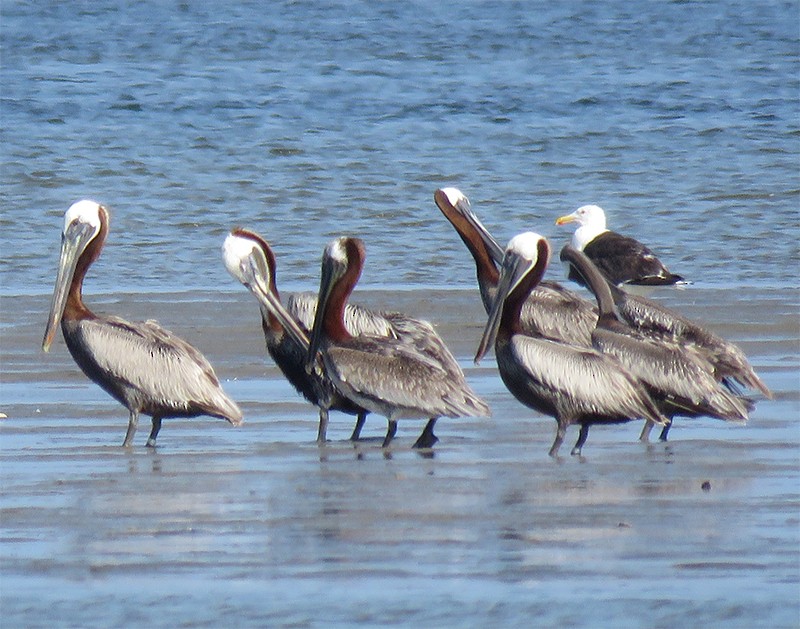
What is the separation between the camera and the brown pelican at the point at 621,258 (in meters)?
12.4

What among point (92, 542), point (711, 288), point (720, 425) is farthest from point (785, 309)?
point (92, 542)

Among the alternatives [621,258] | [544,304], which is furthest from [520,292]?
[621,258]

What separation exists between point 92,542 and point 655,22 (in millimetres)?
35321

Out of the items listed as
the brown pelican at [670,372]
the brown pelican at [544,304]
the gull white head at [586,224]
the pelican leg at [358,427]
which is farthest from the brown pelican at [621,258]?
the pelican leg at [358,427]

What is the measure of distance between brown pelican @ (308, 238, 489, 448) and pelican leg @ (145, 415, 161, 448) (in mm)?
641

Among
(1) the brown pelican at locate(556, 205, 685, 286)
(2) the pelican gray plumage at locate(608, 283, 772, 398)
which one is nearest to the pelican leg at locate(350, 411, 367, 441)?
(2) the pelican gray plumage at locate(608, 283, 772, 398)

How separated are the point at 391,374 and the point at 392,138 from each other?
1457cm

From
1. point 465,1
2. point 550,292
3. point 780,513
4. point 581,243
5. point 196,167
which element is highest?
point 780,513

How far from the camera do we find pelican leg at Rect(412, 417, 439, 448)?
7.33 meters

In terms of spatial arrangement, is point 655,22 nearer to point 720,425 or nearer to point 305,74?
point 305,74

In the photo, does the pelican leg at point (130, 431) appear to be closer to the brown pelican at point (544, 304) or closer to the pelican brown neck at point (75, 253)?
the pelican brown neck at point (75, 253)

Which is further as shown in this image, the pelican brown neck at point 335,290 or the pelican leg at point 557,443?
the pelican brown neck at point 335,290

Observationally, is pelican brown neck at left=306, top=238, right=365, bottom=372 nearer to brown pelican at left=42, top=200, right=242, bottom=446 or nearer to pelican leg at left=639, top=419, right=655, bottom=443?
brown pelican at left=42, top=200, right=242, bottom=446

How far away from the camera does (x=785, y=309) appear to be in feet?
36.9
